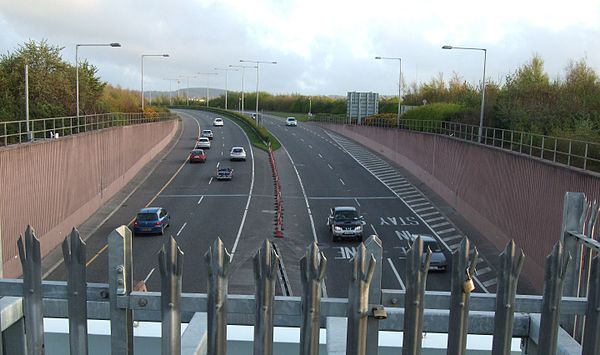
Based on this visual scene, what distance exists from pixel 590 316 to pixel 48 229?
27269 mm

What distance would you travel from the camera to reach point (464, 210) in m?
36.2

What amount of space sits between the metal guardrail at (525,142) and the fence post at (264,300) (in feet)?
63.8

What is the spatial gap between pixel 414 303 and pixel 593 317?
3.66ft

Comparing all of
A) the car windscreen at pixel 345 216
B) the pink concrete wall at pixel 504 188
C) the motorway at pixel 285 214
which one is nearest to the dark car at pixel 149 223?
the motorway at pixel 285 214

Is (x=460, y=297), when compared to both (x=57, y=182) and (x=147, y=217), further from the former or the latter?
(x=147, y=217)

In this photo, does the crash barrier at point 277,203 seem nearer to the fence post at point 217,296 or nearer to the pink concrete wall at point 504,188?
the pink concrete wall at point 504,188

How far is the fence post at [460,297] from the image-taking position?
3465mm

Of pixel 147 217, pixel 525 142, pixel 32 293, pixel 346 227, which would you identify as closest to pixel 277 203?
pixel 346 227

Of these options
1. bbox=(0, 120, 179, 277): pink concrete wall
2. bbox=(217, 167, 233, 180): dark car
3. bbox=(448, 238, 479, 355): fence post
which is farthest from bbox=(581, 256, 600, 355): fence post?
bbox=(217, 167, 233, 180): dark car

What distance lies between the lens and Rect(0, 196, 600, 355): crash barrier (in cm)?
336

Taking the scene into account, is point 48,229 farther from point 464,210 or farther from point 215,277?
point 215,277

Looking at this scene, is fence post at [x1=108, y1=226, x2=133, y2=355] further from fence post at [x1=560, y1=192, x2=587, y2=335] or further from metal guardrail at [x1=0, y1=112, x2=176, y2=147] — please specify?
metal guardrail at [x1=0, y1=112, x2=176, y2=147]

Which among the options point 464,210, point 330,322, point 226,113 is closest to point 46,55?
point 464,210

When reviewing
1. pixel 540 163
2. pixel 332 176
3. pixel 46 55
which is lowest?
pixel 332 176
